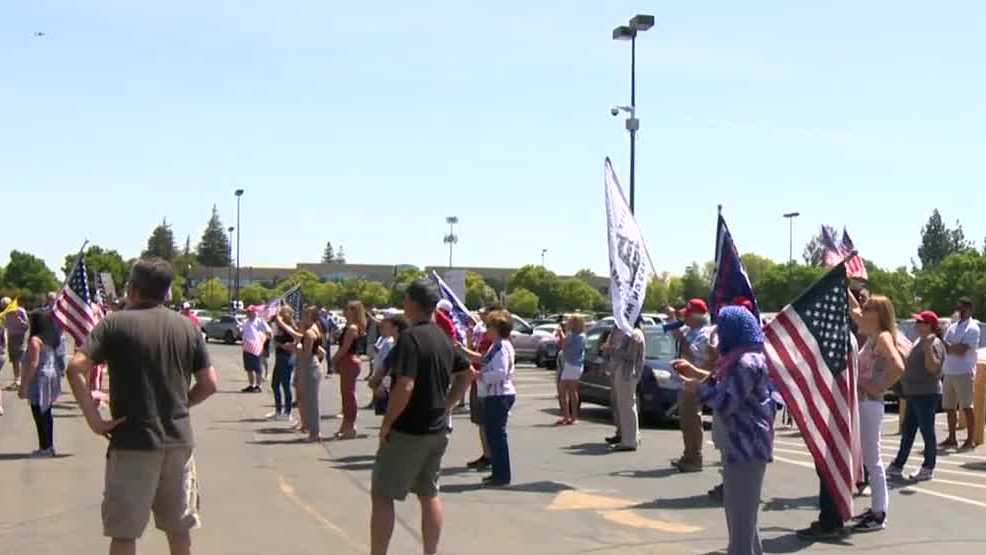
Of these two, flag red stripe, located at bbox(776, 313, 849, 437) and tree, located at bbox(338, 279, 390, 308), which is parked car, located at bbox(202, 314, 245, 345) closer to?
tree, located at bbox(338, 279, 390, 308)

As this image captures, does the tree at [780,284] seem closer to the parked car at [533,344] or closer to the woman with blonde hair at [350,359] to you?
the parked car at [533,344]

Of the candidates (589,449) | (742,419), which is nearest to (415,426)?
(742,419)

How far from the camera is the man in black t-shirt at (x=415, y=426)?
6.87 metres

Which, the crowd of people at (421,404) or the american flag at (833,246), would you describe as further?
the american flag at (833,246)

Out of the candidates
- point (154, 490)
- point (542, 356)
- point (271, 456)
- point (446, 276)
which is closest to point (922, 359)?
point (271, 456)

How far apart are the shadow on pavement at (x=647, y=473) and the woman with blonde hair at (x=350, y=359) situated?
13.5 feet

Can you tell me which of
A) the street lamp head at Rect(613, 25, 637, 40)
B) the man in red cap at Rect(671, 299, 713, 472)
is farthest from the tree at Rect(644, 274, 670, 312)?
the man in red cap at Rect(671, 299, 713, 472)

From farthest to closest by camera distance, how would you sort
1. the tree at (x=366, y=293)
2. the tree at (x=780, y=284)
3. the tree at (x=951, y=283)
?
the tree at (x=366, y=293) < the tree at (x=780, y=284) < the tree at (x=951, y=283)

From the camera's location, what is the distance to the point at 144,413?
5.79 metres

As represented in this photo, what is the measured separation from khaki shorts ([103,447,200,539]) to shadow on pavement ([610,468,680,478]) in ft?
21.3

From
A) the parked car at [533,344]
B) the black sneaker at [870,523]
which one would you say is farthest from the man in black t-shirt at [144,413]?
Result: the parked car at [533,344]

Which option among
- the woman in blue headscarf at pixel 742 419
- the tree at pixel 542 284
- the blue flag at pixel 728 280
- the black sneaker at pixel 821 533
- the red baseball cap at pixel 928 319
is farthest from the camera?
the tree at pixel 542 284

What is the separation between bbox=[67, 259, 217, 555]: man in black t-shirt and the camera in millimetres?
5742

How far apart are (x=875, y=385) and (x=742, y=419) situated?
2.43 metres
